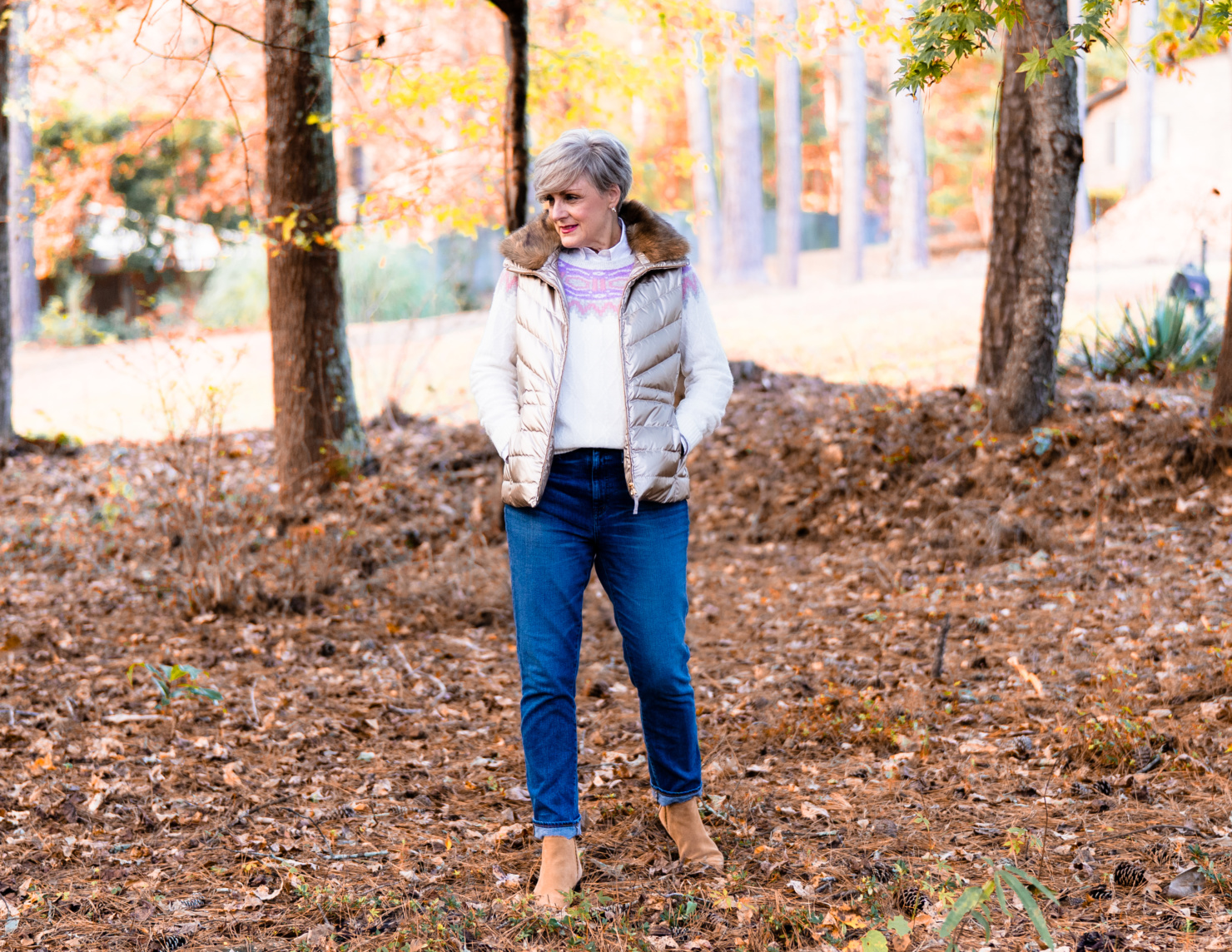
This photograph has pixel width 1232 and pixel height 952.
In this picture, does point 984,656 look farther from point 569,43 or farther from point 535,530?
point 569,43

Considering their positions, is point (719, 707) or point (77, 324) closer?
point (719, 707)

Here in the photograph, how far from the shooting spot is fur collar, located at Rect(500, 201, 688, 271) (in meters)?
3.12

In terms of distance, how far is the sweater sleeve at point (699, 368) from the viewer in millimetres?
3196

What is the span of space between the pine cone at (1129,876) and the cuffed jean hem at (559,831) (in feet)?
4.86

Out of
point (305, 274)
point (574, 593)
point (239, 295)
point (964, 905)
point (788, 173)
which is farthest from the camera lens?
point (788, 173)

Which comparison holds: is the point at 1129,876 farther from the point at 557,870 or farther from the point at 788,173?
the point at 788,173

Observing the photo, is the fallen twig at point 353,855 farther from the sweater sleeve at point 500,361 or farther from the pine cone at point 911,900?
the pine cone at point 911,900

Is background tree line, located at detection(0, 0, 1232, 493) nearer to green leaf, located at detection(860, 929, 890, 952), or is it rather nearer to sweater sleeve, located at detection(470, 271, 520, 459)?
sweater sleeve, located at detection(470, 271, 520, 459)

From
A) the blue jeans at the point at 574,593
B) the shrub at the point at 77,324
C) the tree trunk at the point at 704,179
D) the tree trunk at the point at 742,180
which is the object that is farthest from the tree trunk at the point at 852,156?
the blue jeans at the point at 574,593

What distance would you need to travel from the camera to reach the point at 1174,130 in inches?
1185

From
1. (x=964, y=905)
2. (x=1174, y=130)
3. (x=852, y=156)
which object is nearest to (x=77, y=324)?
(x=852, y=156)

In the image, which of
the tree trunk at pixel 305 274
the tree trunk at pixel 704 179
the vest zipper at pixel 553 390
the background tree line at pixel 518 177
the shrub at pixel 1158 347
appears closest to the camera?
the vest zipper at pixel 553 390

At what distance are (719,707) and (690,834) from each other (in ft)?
4.76

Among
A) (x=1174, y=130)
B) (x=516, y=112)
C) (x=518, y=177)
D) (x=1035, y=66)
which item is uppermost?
(x=1174, y=130)
